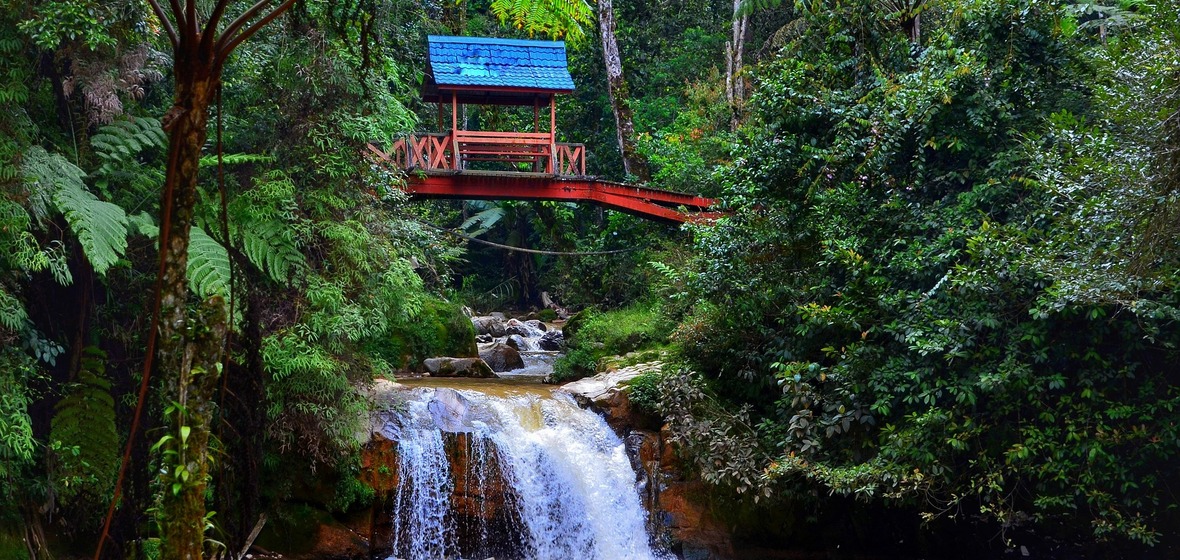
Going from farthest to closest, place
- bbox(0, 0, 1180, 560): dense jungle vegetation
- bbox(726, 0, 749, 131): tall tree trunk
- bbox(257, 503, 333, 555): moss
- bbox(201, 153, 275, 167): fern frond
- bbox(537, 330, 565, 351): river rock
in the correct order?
bbox(726, 0, 749, 131): tall tree trunk
bbox(537, 330, 565, 351): river rock
bbox(257, 503, 333, 555): moss
bbox(201, 153, 275, 167): fern frond
bbox(0, 0, 1180, 560): dense jungle vegetation

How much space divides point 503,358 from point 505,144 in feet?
12.6

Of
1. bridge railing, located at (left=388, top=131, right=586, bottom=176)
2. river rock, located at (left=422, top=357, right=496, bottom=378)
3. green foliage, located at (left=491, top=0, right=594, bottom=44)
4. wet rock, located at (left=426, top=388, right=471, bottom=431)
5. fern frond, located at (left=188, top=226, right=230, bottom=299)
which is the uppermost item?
bridge railing, located at (left=388, top=131, right=586, bottom=176)

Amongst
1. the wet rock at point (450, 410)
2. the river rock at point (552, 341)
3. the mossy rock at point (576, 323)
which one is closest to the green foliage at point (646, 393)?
the wet rock at point (450, 410)

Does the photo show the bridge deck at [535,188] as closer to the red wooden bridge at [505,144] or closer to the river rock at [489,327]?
the red wooden bridge at [505,144]

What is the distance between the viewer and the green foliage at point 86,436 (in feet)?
24.8

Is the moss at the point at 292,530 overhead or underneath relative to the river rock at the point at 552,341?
underneath

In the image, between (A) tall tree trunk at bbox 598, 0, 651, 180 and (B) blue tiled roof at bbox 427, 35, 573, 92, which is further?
(A) tall tree trunk at bbox 598, 0, 651, 180

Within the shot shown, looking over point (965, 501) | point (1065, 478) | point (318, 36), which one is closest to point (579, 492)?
point (965, 501)

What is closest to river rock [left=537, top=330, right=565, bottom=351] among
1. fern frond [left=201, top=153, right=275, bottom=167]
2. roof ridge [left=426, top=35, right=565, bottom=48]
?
roof ridge [left=426, top=35, right=565, bottom=48]

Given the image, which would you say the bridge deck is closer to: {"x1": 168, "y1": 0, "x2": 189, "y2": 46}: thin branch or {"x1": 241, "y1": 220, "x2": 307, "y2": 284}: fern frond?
{"x1": 241, "y1": 220, "x2": 307, "y2": 284}: fern frond

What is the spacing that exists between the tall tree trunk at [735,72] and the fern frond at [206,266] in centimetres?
1132

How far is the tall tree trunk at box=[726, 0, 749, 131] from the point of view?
1752cm

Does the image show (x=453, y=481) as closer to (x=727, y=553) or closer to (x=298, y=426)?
(x=298, y=426)

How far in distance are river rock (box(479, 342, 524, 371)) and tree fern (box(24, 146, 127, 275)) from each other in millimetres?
8080
